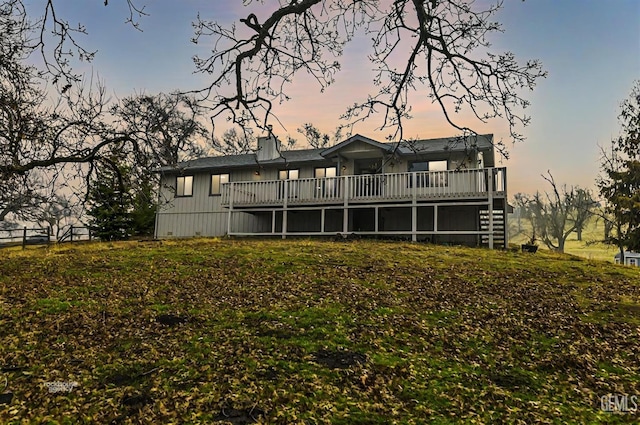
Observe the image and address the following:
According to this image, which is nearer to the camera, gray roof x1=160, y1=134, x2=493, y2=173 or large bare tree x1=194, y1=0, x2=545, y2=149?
large bare tree x1=194, y1=0, x2=545, y2=149

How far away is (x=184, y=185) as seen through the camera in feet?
69.7

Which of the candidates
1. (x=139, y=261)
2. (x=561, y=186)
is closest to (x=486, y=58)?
(x=139, y=261)

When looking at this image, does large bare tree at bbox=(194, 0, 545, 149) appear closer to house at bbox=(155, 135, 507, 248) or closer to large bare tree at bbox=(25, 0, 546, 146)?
large bare tree at bbox=(25, 0, 546, 146)

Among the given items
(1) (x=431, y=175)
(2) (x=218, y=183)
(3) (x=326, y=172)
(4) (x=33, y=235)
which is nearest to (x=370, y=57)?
(1) (x=431, y=175)

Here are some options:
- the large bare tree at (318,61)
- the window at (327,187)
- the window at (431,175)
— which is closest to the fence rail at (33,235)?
the window at (327,187)

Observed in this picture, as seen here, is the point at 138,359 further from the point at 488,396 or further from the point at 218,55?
the point at 218,55

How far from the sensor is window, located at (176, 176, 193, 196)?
69.1 ft

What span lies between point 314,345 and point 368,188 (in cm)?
1234

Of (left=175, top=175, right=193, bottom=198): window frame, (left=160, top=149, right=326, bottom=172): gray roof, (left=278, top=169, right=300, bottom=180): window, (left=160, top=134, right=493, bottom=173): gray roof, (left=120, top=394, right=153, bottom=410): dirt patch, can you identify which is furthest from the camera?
(left=175, top=175, right=193, bottom=198): window frame

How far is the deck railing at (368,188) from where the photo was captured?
15195mm

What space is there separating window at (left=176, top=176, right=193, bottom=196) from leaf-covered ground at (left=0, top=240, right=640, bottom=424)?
11.4 m

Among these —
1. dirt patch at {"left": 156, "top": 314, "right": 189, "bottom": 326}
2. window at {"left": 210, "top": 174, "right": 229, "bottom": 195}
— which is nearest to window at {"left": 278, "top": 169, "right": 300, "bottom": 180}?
window at {"left": 210, "top": 174, "right": 229, "bottom": 195}

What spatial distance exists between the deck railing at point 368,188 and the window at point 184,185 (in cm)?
259

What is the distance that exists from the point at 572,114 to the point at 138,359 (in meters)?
15.5
